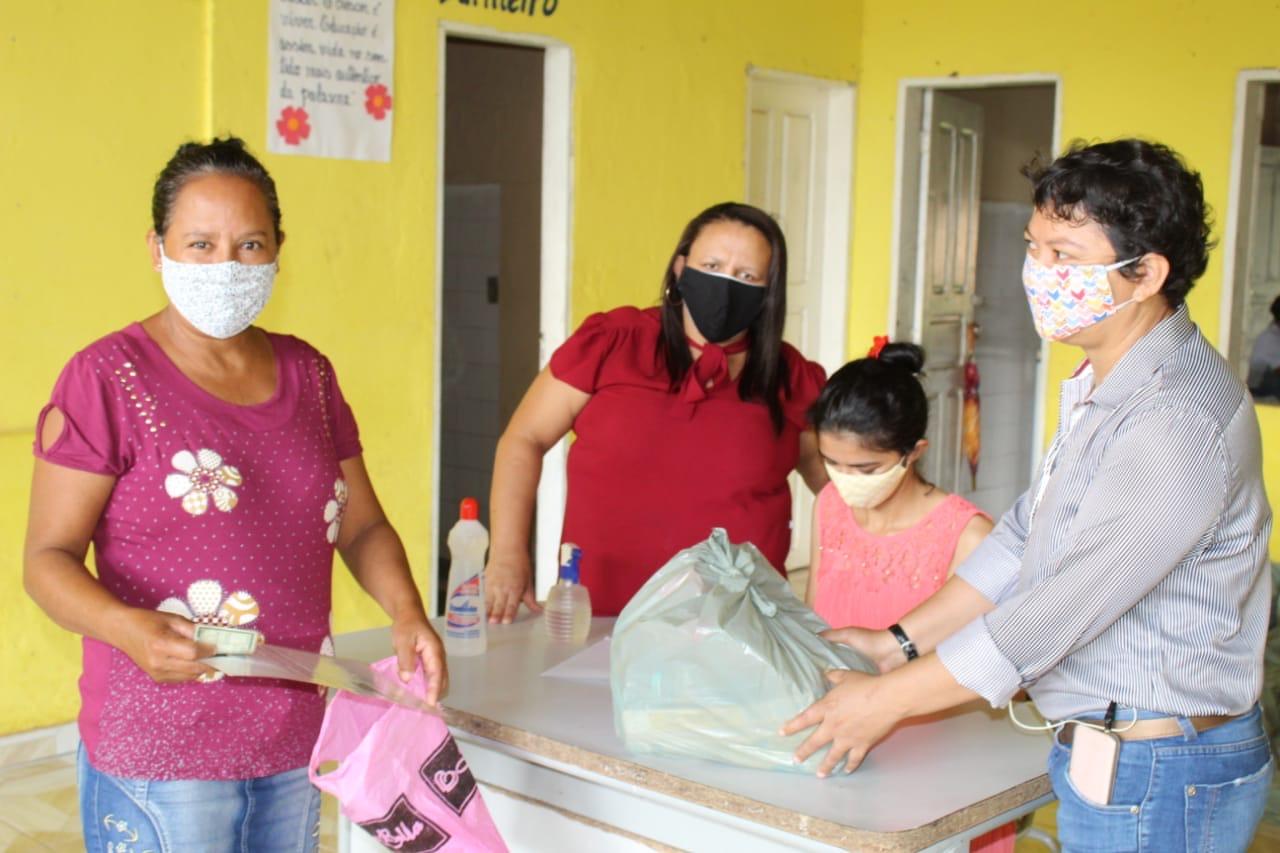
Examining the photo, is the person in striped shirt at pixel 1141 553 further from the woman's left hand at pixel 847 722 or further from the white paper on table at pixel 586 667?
the white paper on table at pixel 586 667

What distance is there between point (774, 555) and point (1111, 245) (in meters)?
1.18

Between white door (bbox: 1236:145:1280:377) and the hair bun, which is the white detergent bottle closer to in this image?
the hair bun

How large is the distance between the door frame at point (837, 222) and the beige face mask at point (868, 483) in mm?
3830

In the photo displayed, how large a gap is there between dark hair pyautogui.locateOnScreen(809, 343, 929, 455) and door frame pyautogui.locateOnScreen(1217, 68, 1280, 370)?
10.9 feet

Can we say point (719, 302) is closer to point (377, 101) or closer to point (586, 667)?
point (586, 667)

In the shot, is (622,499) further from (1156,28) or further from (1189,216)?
(1156,28)

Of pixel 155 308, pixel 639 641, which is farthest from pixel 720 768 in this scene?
pixel 155 308

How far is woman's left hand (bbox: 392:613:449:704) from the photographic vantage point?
1813 millimetres

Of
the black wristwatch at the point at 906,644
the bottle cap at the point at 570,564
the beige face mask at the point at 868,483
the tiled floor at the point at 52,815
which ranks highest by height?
the beige face mask at the point at 868,483

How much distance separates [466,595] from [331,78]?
2.49 metres

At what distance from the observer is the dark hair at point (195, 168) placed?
1.72 meters

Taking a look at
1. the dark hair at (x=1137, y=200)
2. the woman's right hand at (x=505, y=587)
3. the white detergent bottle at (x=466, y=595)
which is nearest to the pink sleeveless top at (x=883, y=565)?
the woman's right hand at (x=505, y=587)

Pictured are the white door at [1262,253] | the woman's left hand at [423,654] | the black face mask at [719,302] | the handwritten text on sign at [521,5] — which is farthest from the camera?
the white door at [1262,253]

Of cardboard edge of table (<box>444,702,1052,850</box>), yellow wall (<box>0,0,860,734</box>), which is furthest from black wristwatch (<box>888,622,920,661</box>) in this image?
yellow wall (<box>0,0,860,734</box>)
